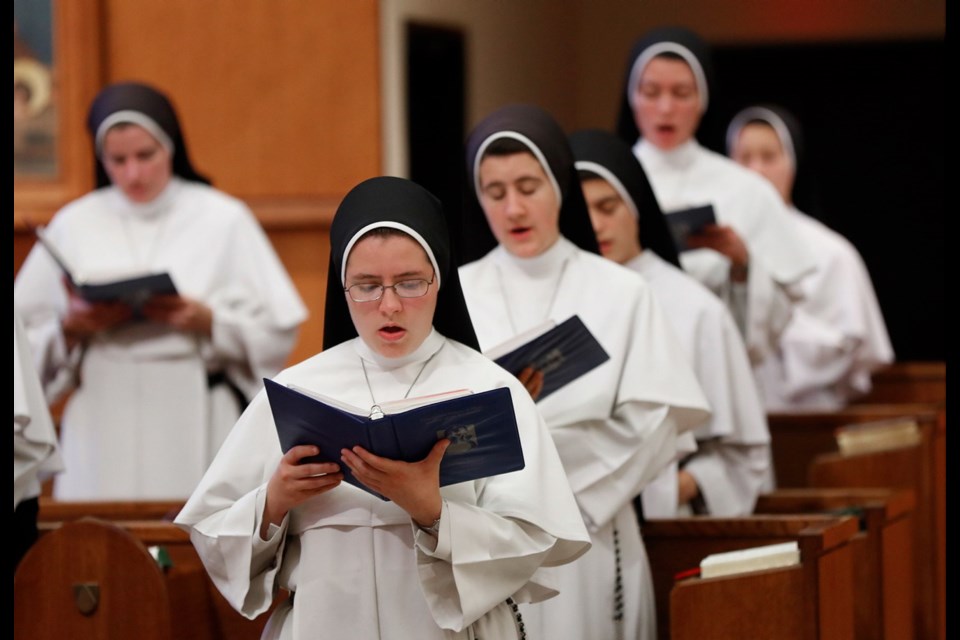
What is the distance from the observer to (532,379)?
4703 mm

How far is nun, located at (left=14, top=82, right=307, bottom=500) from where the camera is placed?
6898 millimetres

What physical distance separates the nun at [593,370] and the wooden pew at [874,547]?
3.28 ft

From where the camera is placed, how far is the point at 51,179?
933cm

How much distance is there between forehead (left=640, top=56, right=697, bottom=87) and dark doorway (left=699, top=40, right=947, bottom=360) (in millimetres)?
6497

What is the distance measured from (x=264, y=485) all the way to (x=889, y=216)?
10782 mm

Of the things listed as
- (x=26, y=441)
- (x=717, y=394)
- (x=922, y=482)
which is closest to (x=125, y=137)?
(x=26, y=441)

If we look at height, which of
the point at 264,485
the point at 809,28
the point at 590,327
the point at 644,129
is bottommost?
the point at 264,485

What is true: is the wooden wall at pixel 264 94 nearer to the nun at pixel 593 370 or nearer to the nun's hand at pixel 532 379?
the nun at pixel 593 370

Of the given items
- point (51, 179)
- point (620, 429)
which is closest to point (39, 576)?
point (620, 429)

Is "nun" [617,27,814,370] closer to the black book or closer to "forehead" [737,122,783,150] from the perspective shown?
the black book

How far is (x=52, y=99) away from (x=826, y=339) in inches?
168

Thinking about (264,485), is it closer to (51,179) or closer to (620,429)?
(620,429)

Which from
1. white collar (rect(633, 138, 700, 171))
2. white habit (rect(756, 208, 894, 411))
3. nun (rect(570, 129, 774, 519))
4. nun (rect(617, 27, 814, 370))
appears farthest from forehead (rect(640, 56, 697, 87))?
white habit (rect(756, 208, 894, 411))

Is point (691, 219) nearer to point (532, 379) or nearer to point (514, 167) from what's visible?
point (514, 167)
